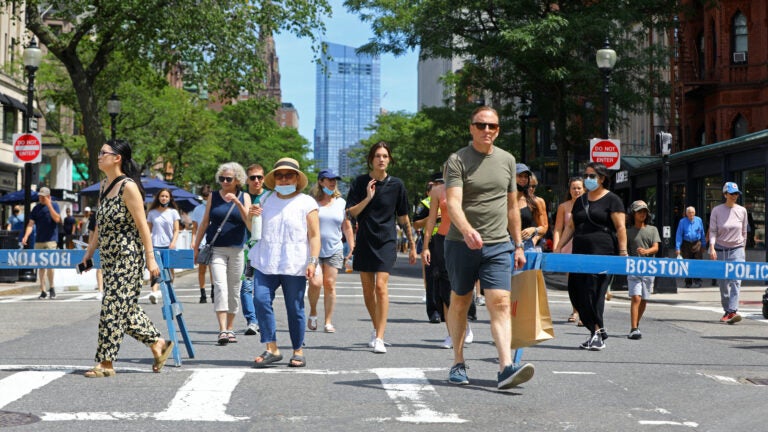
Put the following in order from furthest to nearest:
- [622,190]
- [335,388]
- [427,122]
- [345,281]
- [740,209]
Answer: [427,122]
[622,190]
[345,281]
[740,209]
[335,388]

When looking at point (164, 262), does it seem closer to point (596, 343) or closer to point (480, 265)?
point (480, 265)

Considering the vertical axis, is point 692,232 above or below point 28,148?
below

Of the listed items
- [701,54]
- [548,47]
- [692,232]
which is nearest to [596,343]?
[692,232]

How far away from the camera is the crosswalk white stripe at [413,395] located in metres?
6.91

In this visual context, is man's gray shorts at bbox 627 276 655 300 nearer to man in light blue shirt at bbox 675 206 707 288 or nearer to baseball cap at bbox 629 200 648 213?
baseball cap at bbox 629 200 648 213

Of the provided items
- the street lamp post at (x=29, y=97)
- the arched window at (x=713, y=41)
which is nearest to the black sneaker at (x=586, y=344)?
the street lamp post at (x=29, y=97)

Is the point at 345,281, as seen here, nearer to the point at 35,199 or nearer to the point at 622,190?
the point at 35,199

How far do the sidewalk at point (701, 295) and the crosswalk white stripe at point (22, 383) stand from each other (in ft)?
45.9

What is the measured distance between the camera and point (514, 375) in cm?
791

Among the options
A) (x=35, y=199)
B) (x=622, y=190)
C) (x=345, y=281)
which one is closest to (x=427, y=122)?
(x=622, y=190)

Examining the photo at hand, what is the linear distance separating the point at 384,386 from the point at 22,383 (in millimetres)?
2699

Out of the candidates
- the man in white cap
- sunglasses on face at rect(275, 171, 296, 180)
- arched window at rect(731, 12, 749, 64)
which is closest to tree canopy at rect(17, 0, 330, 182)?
the man in white cap

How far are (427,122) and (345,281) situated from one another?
49915 mm

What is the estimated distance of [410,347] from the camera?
37.4 feet
